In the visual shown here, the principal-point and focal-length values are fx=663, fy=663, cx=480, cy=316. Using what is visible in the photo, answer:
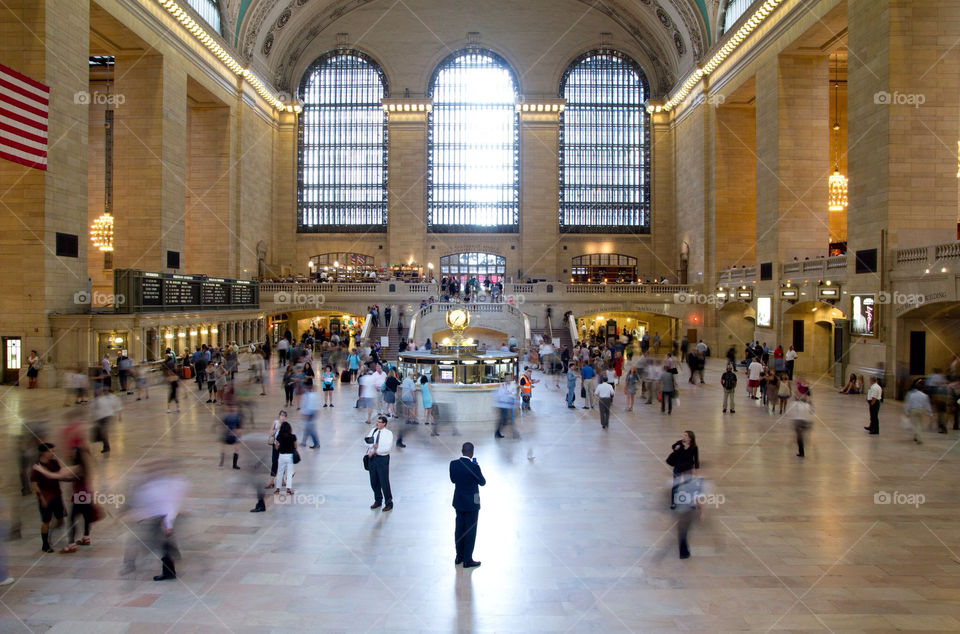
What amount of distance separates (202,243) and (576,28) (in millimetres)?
25691

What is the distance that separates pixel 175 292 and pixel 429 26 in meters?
26.2

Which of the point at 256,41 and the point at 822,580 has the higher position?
the point at 256,41

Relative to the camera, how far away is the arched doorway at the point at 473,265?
42.5 m

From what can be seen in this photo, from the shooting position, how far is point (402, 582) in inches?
245

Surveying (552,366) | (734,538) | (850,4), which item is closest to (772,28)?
(850,4)

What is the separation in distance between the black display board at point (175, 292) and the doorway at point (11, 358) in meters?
2.75

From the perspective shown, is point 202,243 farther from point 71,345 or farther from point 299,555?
point 299,555

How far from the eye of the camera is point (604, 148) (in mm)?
42531
